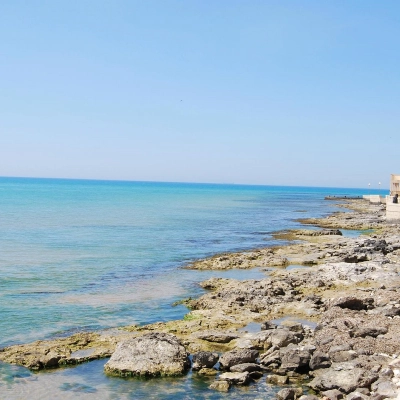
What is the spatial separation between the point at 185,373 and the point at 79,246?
29.5 meters

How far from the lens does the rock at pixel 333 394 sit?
41.2 ft

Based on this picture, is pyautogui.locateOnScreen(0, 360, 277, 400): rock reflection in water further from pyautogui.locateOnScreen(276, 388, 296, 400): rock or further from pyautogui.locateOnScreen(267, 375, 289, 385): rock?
pyautogui.locateOnScreen(276, 388, 296, 400): rock

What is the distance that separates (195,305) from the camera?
23062 millimetres

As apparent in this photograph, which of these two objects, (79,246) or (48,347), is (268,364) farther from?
(79,246)

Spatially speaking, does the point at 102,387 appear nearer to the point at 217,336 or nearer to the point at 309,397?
the point at 217,336

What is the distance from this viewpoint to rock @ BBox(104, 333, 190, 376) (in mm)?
14828

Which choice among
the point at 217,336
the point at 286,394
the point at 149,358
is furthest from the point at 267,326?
the point at 286,394

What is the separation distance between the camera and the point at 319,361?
48.1ft

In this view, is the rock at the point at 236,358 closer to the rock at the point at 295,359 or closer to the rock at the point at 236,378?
the rock at the point at 236,378

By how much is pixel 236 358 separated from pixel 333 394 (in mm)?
3312

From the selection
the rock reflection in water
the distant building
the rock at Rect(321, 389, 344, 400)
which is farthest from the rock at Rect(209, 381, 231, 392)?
the distant building

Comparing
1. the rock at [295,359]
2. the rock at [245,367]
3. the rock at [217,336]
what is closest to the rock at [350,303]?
the rock at [217,336]

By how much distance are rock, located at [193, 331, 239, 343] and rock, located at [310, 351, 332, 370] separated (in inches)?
143

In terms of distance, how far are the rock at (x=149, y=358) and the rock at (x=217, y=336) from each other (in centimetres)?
193
